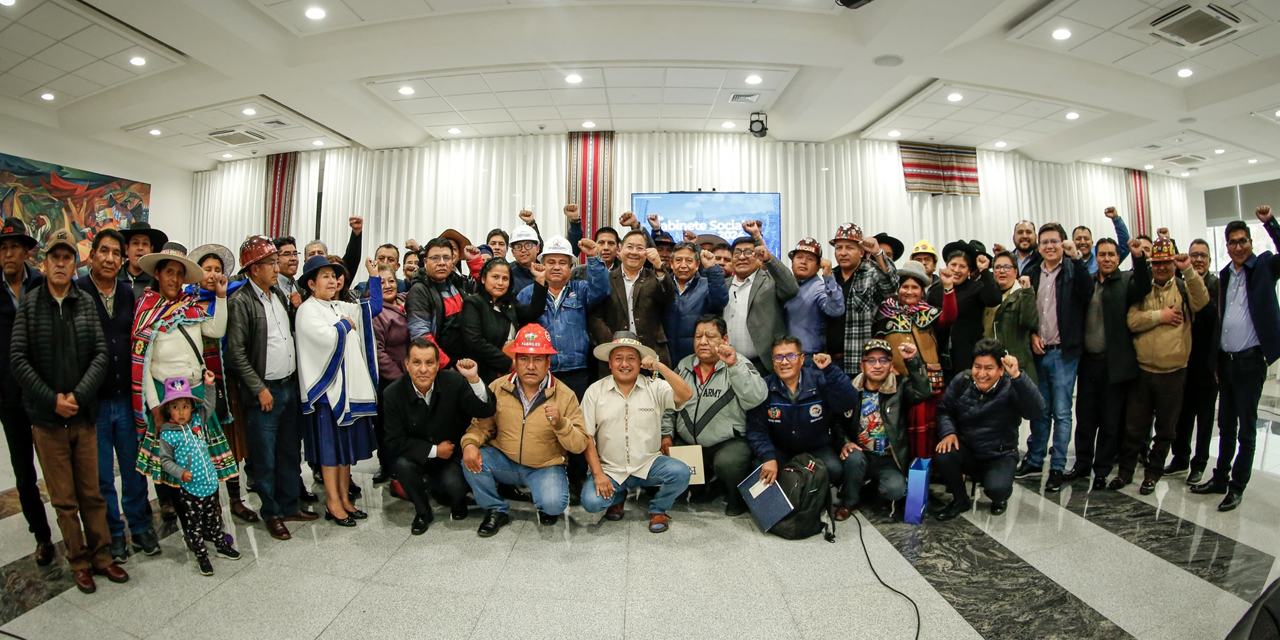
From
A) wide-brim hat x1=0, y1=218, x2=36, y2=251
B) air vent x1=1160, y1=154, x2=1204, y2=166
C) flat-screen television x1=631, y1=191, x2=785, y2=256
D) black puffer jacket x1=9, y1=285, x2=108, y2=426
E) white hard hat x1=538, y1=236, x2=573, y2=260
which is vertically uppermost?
air vent x1=1160, y1=154, x2=1204, y2=166

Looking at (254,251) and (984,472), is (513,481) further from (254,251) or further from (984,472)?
(984,472)

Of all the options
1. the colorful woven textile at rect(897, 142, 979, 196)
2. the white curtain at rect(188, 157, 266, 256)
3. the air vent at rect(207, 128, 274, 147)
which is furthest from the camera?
the white curtain at rect(188, 157, 266, 256)

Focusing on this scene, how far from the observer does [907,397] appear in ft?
10.9

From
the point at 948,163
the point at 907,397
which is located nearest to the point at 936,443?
the point at 907,397

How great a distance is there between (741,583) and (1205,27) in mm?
6542

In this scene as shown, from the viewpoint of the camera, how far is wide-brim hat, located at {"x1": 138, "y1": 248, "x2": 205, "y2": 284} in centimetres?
269

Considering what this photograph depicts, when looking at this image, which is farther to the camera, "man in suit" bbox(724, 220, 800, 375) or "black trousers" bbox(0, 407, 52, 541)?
"man in suit" bbox(724, 220, 800, 375)

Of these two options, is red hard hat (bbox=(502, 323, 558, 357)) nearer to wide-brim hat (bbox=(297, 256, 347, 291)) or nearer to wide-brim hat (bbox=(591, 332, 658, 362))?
wide-brim hat (bbox=(591, 332, 658, 362))

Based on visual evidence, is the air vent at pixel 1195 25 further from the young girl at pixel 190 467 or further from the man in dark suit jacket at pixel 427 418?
the young girl at pixel 190 467

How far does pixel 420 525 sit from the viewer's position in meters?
3.04

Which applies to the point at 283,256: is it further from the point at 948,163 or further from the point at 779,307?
the point at 948,163

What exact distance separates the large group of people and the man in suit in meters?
0.02

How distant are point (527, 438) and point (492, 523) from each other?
47cm

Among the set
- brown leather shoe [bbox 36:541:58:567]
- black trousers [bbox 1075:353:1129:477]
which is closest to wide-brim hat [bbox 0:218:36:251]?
brown leather shoe [bbox 36:541:58:567]
